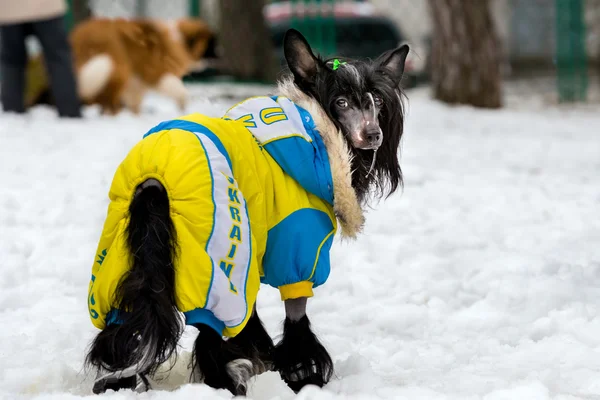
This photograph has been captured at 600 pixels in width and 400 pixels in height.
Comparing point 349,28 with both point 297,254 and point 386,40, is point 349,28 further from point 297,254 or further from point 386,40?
point 297,254

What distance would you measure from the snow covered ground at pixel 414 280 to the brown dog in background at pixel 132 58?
1.13 meters

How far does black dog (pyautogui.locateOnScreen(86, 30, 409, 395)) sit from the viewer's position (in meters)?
2.53

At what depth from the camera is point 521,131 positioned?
9.19 m

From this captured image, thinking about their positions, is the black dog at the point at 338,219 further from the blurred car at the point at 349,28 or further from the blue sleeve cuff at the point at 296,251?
the blurred car at the point at 349,28

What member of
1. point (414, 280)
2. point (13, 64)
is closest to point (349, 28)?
point (13, 64)

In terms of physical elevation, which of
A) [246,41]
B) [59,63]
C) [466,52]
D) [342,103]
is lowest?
[246,41]

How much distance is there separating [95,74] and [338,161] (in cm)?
648

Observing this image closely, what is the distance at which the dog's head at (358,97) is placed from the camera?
2922 millimetres

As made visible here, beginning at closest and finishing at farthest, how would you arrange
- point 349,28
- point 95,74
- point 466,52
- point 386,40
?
point 95,74
point 466,52
point 349,28
point 386,40

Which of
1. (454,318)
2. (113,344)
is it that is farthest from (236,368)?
(454,318)

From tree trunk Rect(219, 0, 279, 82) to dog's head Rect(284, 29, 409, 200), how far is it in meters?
10.2

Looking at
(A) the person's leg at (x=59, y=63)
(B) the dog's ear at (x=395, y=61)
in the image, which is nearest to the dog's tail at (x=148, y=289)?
(B) the dog's ear at (x=395, y=61)

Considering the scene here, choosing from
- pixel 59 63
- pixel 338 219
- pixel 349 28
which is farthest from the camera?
pixel 349 28

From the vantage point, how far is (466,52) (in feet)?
33.8
